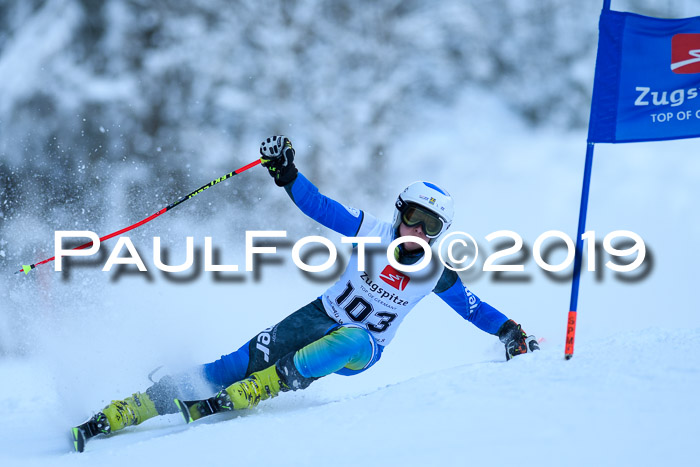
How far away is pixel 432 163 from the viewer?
1407cm

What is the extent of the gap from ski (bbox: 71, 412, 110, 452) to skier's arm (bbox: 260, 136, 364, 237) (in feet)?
4.58

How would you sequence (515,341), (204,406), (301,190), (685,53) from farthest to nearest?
(515,341) → (301,190) → (685,53) → (204,406)

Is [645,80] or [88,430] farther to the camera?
[645,80]

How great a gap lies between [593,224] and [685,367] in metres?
10.4

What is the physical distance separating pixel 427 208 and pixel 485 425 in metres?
1.43

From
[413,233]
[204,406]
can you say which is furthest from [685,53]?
[204,406]

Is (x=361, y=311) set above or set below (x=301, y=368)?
above

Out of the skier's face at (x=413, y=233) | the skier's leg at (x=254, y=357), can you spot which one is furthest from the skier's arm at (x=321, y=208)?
the skier's leg at (x=254, y=357)

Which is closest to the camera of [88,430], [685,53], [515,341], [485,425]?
[485,425]

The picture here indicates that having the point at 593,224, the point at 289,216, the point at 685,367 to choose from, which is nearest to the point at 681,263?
the point at 593,224

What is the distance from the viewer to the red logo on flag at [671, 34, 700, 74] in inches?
141

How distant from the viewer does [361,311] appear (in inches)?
147

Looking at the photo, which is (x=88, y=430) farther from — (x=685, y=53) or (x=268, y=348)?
(x=685, y=53)

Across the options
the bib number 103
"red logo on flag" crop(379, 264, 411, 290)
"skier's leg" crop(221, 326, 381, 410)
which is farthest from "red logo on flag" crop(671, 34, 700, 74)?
"skier's leg" crop(221, 326, 381, 410)
